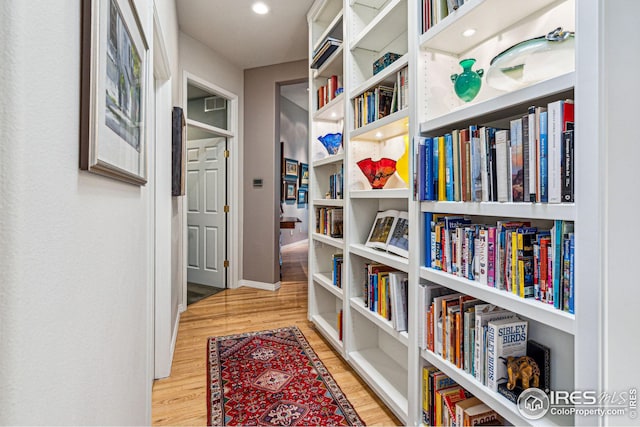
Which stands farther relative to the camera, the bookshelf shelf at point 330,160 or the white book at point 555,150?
the bookshelf shelf at point 330,160

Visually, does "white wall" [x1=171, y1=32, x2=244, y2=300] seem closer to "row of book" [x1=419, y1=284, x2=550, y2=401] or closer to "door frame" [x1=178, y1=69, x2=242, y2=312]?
"door frame" [x1=178, y1=69, x2=242, y2=312]

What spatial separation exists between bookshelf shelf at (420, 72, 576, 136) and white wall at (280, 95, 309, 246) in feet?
16.2

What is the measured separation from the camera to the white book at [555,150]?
39.0 inches

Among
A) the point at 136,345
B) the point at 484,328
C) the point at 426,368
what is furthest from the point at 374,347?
the point at 136,345

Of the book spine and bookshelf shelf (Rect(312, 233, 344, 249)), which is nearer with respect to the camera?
the book spine

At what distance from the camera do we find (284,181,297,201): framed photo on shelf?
6.48 metres

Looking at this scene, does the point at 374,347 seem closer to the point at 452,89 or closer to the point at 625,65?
the point at 452,89

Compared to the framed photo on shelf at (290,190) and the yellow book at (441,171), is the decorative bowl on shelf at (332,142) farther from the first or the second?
the framed photo on shelf at (290,190)

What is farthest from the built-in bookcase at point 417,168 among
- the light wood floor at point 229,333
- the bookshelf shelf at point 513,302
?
the light wood floor at point 229,333

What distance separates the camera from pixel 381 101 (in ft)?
6.78

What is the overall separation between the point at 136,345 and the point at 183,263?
2.54 metres

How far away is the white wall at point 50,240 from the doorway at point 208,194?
11.9ft

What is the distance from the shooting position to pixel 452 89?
1.66 meters

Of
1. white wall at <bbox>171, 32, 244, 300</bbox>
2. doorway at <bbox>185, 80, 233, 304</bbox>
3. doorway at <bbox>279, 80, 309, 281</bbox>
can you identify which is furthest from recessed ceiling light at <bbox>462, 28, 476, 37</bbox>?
doorway at <bbox>279, 80, 309, 281</bbox>
